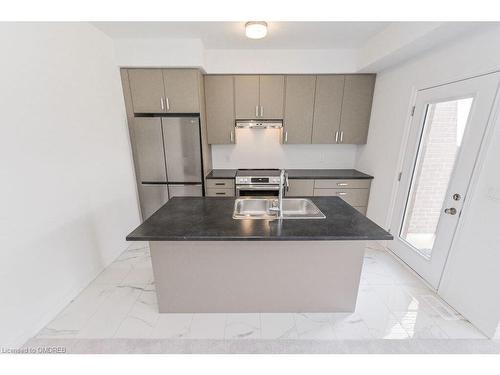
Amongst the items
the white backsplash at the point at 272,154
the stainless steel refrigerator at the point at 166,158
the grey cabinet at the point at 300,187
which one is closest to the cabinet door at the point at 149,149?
the stainless steel refrigerator at the point at 166,158

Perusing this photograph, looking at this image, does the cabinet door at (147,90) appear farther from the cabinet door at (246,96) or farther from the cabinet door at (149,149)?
the cabinet door at (246,96)

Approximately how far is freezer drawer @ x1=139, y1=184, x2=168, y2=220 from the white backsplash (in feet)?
3.29

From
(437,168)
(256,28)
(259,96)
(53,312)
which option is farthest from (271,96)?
(53,312)

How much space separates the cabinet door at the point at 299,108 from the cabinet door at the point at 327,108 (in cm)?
9

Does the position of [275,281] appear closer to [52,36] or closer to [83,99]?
[83,99]

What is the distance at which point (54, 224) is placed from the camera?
173cm

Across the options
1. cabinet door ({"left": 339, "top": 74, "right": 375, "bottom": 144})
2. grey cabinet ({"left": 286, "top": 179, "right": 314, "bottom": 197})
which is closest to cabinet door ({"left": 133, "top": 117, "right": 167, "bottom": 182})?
grey cabinet ({"left": 286, "top": 179, "right": 314, "bottom": 197})

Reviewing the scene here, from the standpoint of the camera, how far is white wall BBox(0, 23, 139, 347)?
1416 mm

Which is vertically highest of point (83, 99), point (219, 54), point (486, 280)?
point (219, 54)

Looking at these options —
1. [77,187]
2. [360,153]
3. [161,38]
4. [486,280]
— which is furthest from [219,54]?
[486,280]

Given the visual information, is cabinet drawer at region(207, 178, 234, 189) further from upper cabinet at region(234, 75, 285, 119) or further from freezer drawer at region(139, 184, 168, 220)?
upper cabinet at region(234, 75, 285, 119)

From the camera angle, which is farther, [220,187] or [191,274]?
[220,187]

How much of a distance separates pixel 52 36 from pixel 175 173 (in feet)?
→ 5.66
